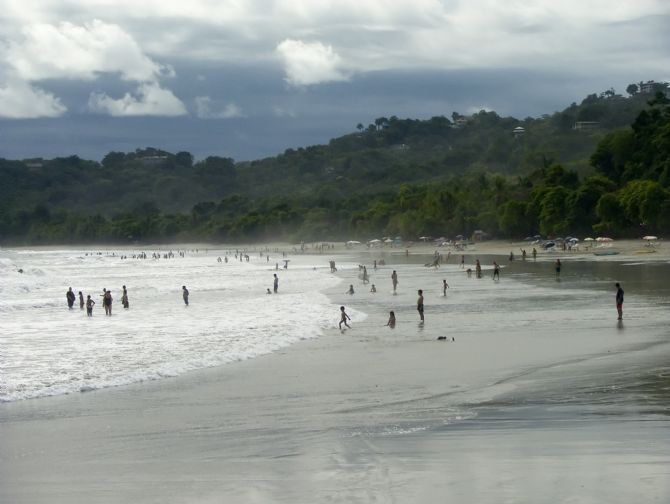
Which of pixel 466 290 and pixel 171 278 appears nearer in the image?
pixel 466 290

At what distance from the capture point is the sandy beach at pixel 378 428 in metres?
10.2

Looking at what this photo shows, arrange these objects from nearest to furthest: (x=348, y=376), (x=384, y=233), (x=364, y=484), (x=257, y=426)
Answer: (x=364, y=484), (x=257, y=426), (x=348, y=376), (x=384, y=233)

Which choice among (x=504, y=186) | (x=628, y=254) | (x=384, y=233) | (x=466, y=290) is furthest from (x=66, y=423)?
(x=384, y=233)

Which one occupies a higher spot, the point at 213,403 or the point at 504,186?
the point at 504,186

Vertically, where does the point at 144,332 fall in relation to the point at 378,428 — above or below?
below

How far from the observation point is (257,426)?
1380 centimetres

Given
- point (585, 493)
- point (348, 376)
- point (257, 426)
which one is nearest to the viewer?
Answer: point (585, 493)

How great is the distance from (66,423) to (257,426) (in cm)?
327

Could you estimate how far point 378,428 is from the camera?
13281 mm

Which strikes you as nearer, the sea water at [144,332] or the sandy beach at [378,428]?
the sandy beach at [378,428]

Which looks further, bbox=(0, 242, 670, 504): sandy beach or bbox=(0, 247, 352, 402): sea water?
bbox=(0, 247, 352, 402): sea water

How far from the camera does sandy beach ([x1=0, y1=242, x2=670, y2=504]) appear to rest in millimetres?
10172

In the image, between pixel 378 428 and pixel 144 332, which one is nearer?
pixel 378 428

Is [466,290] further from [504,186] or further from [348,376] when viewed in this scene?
[504,186]
